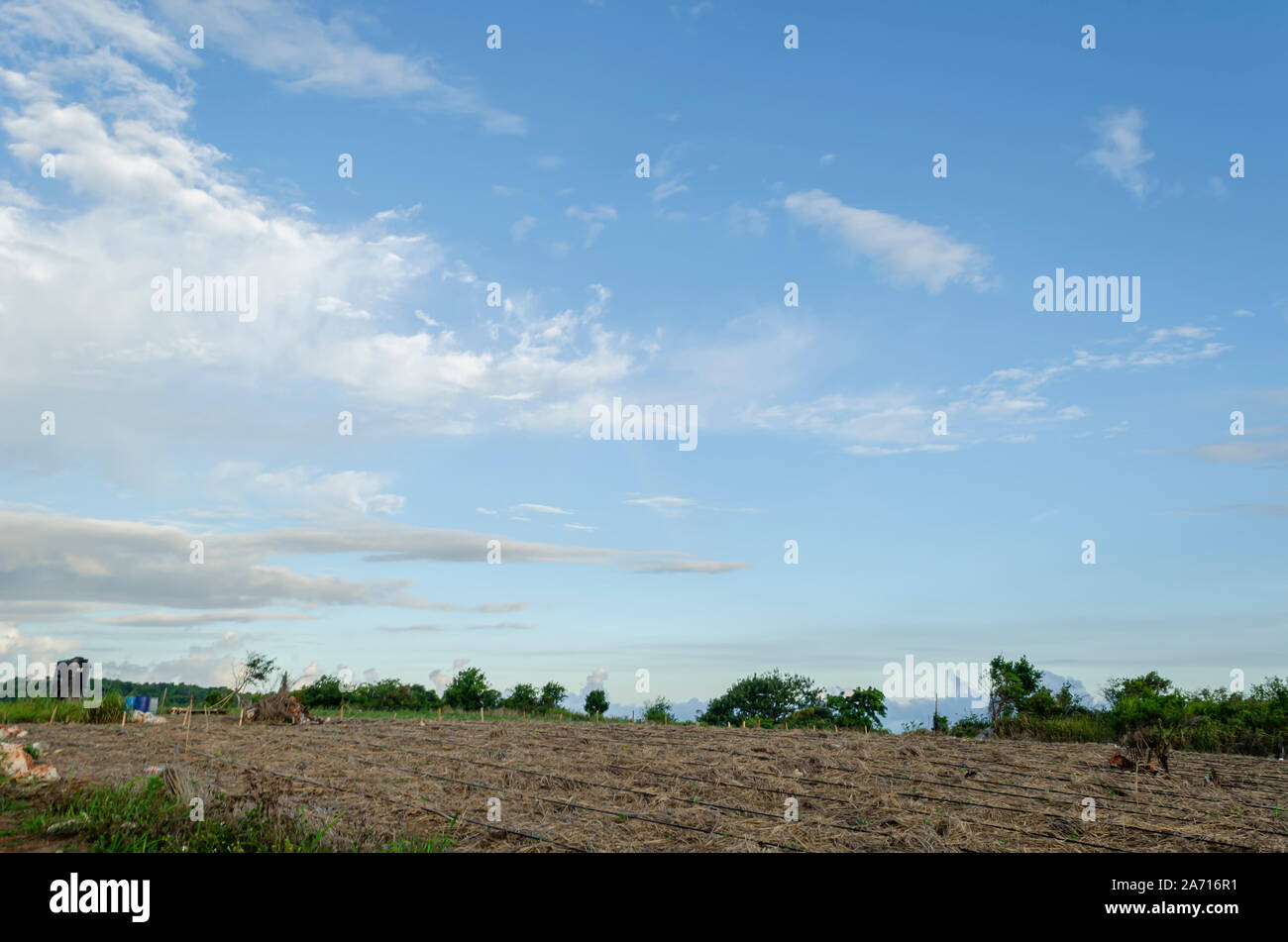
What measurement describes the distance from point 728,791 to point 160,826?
253 inches

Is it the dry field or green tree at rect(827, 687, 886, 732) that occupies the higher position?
the dry field

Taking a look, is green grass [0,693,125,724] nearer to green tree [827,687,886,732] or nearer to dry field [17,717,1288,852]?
dry field [17,717,1288,852]

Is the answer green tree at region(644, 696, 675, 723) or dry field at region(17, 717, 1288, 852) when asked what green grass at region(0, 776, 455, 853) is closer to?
dry field at region(17, 717, 1288, 852)

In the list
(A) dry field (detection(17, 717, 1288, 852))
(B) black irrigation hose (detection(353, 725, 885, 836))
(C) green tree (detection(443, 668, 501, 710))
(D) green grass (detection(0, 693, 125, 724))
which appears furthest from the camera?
(C) green tree (detection(443, 668, 501, 710))

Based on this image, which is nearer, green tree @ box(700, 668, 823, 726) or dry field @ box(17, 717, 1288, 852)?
dry field @ box(17, 717, 1288, 852)

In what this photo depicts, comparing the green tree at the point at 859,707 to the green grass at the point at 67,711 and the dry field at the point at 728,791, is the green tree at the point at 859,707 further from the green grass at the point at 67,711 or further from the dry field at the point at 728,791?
the green grass at the point at 67,711

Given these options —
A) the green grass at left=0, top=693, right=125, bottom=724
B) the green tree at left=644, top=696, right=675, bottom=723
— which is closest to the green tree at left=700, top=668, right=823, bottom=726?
the green tree at left=644, top=696, right=675, bottom=723

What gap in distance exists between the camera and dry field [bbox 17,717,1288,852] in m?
7.66

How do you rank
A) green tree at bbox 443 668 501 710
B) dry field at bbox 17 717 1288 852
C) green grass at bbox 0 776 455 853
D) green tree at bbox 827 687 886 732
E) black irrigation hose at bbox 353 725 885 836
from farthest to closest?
green tree at bbox 443 668 501 710 → green tree at bbox 827 687 886 732 → black irrigation hose at bbox 353 725 885 836 → dry field at bbox 17 717 1288 852 → green grass at bbox 0 776 455 853

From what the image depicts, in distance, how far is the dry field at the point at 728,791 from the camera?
7660 millimetres

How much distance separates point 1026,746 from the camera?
17.6 m

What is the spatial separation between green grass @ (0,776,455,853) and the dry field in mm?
288
